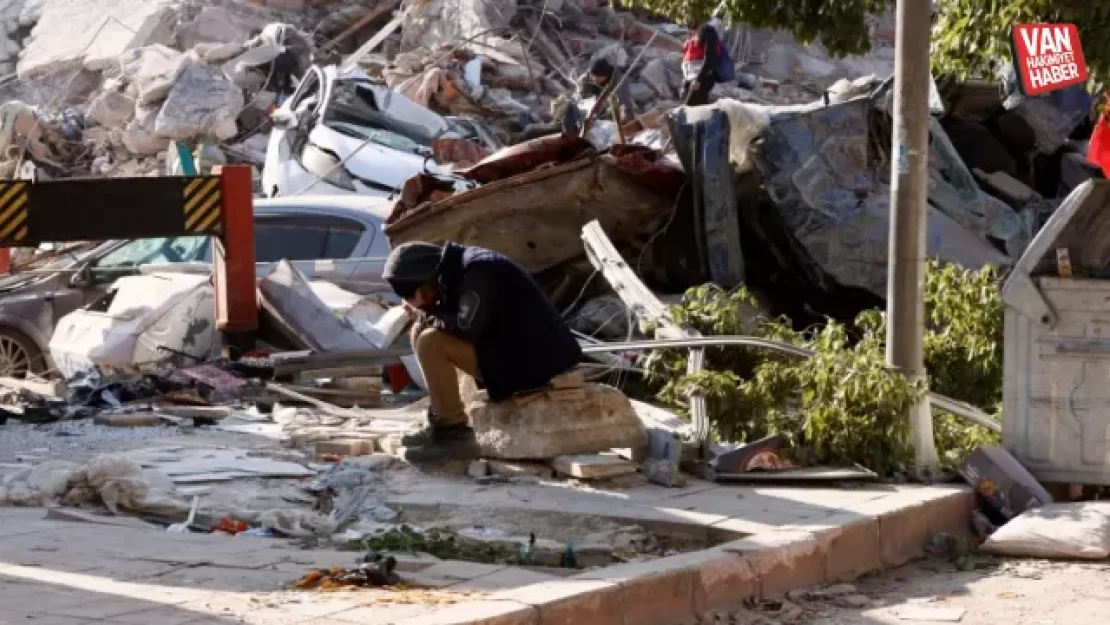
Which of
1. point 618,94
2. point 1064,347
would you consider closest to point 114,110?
point 618,94

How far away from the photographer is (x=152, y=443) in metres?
9.54

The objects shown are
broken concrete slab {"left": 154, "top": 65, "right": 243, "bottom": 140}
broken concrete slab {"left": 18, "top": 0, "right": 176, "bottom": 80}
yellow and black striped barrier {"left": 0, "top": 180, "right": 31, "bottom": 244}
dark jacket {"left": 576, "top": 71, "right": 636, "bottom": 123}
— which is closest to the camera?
yellow and black striped barrier {"left": 0, "top": 180, "right": 31, "bottom": 244}

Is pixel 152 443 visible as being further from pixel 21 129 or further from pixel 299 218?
pixel 21 129

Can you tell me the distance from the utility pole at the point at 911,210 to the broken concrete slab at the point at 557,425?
4.52 ft

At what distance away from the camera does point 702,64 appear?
19.4 meters

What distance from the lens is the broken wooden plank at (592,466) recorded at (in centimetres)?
865

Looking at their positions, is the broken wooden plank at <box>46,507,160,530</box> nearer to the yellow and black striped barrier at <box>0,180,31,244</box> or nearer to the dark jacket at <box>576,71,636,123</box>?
the yellow and black striped barrier at <box>0,180,31,244</box>

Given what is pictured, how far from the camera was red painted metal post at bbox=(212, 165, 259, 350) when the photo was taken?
1271 cm

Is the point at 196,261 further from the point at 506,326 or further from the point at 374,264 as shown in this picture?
the point at 506,326

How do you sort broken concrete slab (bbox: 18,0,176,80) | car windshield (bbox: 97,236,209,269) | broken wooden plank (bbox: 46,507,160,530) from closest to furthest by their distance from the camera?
broken wooden plank (bbox: 46,507,160,530)
car windshield (bbox: 97,236,209,269)
broken concrete slab (bbox: 18,0,176,80)

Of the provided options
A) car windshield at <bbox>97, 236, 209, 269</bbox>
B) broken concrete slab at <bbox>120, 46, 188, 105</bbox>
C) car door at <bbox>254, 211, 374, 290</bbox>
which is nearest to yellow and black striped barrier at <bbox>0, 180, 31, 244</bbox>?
car windshield at <bbox>97, 236, 209, 269</bbox>

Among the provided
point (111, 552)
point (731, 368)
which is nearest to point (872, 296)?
point (731, 368)

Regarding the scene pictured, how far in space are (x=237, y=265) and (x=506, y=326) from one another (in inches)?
172

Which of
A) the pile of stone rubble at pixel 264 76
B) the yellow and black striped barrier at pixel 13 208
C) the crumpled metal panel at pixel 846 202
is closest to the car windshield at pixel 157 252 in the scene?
the yellow and black striped barrier at pixel 13 208
